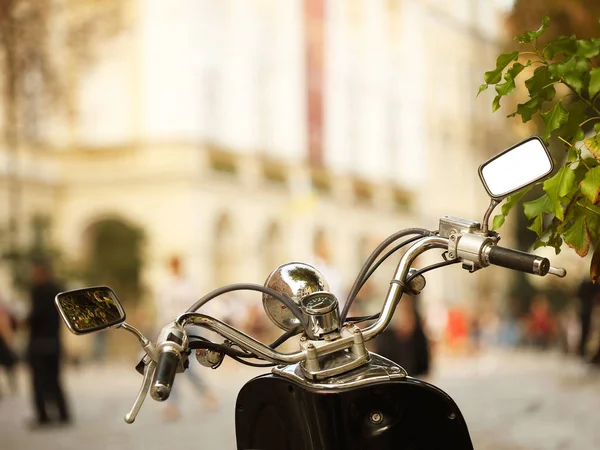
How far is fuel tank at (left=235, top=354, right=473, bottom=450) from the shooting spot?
2535 mm

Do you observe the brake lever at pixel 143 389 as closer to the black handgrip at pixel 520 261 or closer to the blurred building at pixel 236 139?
the black handgrip at pixel 520 261

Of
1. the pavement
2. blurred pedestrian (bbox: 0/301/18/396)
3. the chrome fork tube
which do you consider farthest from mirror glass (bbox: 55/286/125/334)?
blurred pedestrian (bbox: 0/301/18/396)

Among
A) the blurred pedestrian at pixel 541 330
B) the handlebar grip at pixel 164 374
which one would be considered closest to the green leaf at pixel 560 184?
the handlebar grip at pixel 164 374

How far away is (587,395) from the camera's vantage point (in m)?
15.5

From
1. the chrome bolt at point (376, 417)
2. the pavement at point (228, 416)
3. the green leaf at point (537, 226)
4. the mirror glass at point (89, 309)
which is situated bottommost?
the pavement at point (228, 416)

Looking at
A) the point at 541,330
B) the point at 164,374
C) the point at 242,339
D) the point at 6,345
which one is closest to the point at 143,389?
the point at 164,374

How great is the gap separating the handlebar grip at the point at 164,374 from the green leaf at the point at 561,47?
1.20m

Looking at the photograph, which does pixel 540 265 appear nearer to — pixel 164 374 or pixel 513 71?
pixel 513 71

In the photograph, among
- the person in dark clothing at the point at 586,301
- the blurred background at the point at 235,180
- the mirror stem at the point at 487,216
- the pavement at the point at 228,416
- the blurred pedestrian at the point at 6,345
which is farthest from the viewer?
the person in dark clothing at the point at 586,301

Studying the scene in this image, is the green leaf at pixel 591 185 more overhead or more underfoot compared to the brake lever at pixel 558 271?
more overhead

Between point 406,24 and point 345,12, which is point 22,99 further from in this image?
point 406,24

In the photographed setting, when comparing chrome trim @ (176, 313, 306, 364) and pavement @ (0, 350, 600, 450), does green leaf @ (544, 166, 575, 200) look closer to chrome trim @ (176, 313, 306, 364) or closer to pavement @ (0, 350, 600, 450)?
chrome trim @ (176, 313, 306, 364)

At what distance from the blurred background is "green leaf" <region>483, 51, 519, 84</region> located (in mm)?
7807

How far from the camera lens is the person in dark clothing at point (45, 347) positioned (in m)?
12.6
